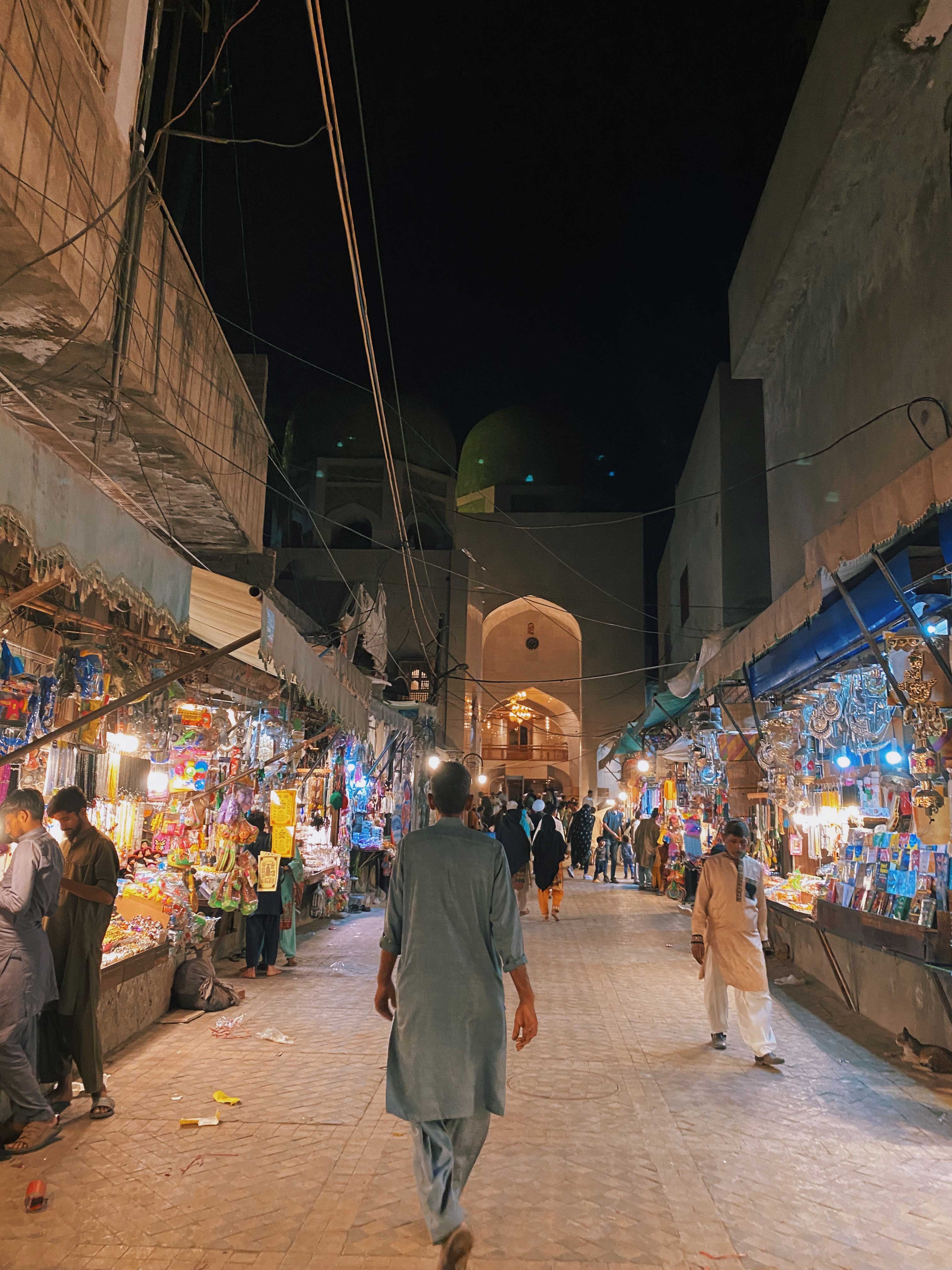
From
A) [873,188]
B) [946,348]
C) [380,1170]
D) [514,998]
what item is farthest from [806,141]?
[380,1170]

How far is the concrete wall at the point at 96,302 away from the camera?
410 centimetres

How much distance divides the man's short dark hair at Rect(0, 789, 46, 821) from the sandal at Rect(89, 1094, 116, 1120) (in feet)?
4.83

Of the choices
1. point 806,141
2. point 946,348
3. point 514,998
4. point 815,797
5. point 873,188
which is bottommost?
point 514,998

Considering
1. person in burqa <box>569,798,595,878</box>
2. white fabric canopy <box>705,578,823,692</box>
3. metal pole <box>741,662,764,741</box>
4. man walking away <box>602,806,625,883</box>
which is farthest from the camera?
man walking away <box>602,806,625,883</box>

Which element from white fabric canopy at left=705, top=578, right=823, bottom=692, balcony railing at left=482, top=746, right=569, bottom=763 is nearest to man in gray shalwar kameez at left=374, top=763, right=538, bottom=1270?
white fabric canopy at left=705, top=578, right=823, bottom=692

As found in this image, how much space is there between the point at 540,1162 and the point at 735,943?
7.52 feet

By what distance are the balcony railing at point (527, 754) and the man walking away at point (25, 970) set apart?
2996cm

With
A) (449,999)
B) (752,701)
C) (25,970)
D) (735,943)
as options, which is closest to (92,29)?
(25,970)

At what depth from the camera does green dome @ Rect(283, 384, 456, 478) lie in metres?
27.4

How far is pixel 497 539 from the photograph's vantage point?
27.0m

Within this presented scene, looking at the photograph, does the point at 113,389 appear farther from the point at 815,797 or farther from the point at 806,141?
the point at 815,797

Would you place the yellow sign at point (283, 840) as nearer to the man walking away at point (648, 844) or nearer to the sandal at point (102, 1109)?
the sandal at point (102, 1109)

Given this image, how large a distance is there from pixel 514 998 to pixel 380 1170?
11.7 ft

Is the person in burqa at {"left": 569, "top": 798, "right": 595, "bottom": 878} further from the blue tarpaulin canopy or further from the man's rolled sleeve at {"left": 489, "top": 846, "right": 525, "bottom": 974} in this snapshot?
the man's rolled sleeve at {"left": 489, "top": 846, "right": 525, "bottom": 974}
